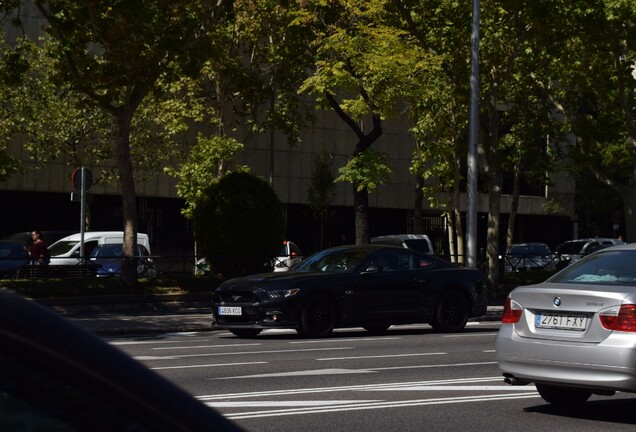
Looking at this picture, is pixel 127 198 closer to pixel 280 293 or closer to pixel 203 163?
pixel 280 293

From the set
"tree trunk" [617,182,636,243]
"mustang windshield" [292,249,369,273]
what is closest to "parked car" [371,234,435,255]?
"tree trunk" [617,182,636,243]

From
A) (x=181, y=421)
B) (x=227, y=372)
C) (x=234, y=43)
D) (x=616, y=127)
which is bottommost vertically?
(x=227, y=372)

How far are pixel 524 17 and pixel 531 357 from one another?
22.3 m

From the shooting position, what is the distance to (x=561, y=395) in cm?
1086

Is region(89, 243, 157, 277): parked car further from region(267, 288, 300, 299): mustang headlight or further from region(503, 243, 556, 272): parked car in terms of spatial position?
region(503, 243, 556, 272): parked car

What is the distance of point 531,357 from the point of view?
1014 cm

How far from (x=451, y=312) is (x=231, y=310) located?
157 inches

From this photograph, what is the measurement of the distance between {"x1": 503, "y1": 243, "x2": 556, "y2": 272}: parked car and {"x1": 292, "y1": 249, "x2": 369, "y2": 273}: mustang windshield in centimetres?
2017

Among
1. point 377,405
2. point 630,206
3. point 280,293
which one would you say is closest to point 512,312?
point 377,405

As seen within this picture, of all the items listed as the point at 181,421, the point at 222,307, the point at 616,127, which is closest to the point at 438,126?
the point at 616,127

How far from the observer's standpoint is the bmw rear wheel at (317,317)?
62.5 feet

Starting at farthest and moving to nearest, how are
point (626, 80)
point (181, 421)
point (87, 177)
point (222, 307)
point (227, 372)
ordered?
point (626, 80)
point (87, 177)
point (222, 307)
point (227, 372)
point (181, 421)

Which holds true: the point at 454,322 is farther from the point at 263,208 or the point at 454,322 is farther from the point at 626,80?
the point at 626,80

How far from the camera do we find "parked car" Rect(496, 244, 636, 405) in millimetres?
9625
